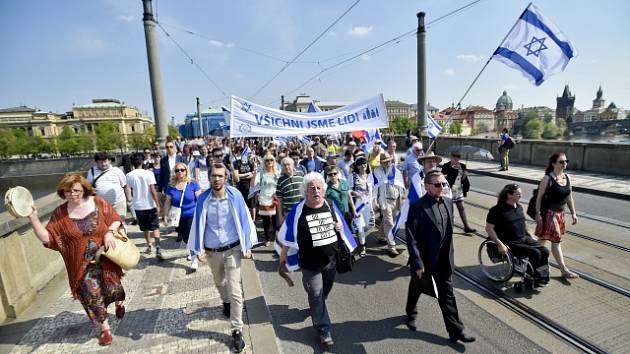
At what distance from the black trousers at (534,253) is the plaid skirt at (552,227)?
453 mm

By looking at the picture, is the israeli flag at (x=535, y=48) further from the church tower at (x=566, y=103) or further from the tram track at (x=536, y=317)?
the church tower at (x=566, y=103)

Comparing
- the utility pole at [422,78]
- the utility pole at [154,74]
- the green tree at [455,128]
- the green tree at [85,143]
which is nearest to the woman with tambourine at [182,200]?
the utility pole at [154,74]

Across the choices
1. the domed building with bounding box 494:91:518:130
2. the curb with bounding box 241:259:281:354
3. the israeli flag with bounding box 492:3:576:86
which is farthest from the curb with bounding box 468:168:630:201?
the domed building with bounding box 494:91:518:130

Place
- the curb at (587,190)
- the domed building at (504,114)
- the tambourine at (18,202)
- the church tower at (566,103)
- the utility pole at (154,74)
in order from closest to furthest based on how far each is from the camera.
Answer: the tambourine at (18,202)
the utility pole at (154,74)
the curb at (587,190)
the church tower at (566,103)
the domed building at (504,114)

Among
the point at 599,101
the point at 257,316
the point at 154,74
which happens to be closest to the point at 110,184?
the point at 257,316

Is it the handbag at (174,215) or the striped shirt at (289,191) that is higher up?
the striped shirt at (289,191)

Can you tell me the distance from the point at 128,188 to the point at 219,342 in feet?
11.0

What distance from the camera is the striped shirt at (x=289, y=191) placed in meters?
5.01

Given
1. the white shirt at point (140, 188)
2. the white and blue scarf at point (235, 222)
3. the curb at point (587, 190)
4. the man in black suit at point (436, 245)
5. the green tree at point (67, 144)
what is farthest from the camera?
the green tree at point (67, 144)

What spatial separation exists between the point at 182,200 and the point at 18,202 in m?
2.20

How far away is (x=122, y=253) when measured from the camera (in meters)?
3.22

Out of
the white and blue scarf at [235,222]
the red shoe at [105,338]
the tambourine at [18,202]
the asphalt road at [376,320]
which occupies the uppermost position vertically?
the tambourine at [18,202]

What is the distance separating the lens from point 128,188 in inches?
210

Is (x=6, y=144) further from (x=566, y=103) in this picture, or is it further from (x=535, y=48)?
(x=566, y=103)
